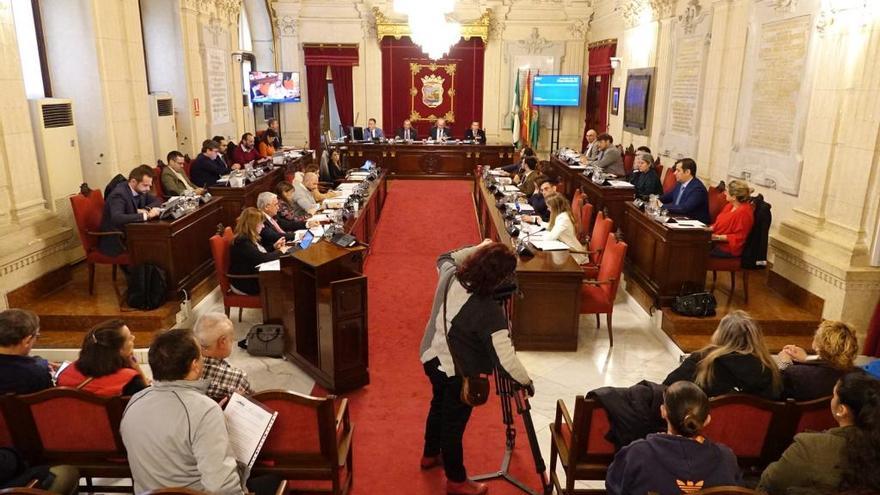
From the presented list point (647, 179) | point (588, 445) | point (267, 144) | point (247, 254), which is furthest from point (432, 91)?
point (588, 445)

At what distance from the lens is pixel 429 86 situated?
15.4 meters

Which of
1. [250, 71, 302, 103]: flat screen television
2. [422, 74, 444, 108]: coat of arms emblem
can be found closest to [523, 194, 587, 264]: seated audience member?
[250, 71, 302, 103]: flat screen television

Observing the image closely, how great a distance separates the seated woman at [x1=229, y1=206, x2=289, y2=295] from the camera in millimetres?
5344

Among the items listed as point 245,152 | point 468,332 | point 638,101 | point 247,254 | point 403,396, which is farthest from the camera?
point 638,101

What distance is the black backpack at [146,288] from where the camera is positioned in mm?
5484

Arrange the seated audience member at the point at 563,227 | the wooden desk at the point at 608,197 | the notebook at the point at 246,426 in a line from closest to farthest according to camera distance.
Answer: the notebook at the point at 246,426
the seated audience member at the point at 563,227
the wooden desk at the point at 608,197

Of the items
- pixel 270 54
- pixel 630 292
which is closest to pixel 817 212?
pixel 630 292

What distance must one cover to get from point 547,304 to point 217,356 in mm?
3021

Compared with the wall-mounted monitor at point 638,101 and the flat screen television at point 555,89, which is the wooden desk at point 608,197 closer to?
the wall-mounted monitor at point 638,101

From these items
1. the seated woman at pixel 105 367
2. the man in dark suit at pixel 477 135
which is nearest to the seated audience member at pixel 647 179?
the man in dark suit at pixel 477 135

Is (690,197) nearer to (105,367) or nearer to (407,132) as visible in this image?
(105,367)

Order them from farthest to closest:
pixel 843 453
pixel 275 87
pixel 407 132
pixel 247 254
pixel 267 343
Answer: pixel 407 132 < pixel 275 87 < pixel 247 254 < pixel 267 343 < pixel 843 453

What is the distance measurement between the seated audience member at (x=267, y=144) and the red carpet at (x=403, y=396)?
4.02 m

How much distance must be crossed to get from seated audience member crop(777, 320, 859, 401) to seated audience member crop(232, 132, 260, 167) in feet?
29.7
